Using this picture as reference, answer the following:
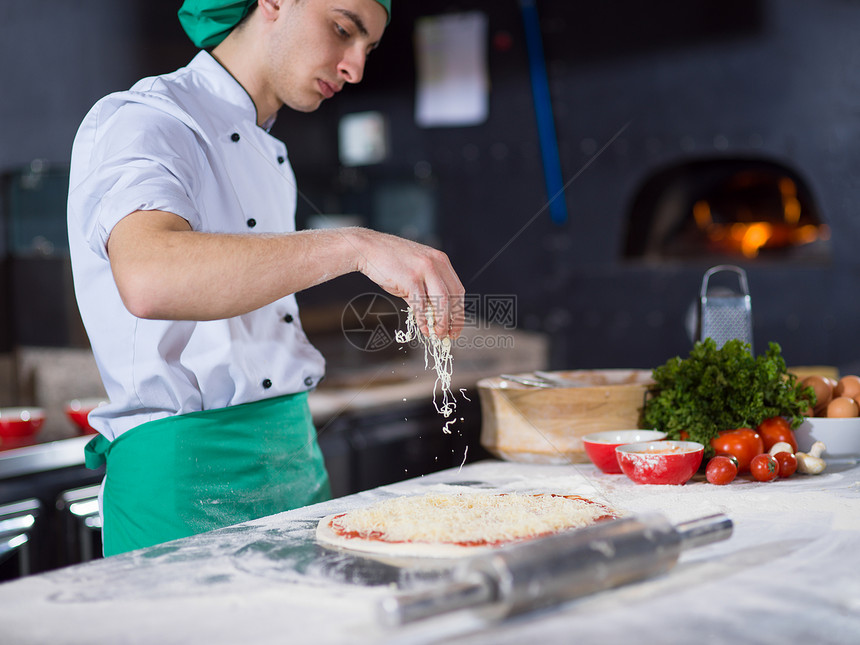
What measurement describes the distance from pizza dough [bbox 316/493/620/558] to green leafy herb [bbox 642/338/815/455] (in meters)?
0.36

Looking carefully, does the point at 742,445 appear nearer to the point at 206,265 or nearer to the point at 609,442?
the point at 609,442

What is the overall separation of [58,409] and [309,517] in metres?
1.88

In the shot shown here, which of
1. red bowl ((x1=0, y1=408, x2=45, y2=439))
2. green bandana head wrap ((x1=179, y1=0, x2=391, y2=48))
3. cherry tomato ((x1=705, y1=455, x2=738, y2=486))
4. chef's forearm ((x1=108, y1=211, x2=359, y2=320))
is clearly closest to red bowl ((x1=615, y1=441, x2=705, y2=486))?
cherry tomato ((x1=705, y1=455, x2=738, y2=486))

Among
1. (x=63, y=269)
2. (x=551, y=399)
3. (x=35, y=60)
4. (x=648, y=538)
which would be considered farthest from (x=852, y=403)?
(x=35, y=60)

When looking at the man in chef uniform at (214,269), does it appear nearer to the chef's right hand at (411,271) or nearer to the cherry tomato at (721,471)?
the chef's right hand at (411,271)

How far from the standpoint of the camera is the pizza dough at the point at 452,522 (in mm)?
1048

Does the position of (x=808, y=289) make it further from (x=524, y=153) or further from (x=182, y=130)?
(x=182, y=130)

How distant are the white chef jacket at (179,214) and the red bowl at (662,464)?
567 millimetres

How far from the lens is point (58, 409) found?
2.82 metres

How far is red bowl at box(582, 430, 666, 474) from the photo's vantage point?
4.79ft

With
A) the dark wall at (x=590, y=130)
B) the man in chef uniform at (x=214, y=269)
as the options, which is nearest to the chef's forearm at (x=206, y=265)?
the man in chef uniform at (x=214, y=269)

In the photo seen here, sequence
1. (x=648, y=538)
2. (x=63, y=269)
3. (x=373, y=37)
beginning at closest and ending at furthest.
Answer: (x=648, y=538) → (x=373, y=37) → (x=63, y=269)

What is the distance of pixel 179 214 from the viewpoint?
46.1 inches

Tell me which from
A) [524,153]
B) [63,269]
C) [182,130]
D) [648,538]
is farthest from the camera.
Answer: [524,153]
